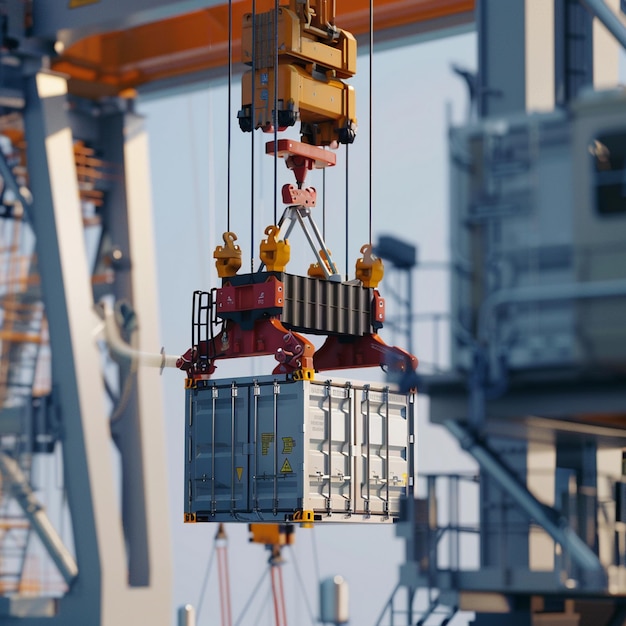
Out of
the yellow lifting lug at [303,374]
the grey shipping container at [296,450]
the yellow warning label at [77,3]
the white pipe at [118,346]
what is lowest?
the grey shipping container at [296,450]

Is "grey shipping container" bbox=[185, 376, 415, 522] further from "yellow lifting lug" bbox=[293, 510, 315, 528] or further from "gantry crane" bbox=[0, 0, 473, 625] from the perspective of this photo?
"gantry crane" bbox=[0, 0, 473, 625]

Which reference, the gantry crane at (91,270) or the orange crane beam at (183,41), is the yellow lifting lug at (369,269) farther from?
the gantry crane at (91,270)

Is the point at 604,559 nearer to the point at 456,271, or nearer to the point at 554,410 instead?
the point at 554,410

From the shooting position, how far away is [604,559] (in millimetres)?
11539

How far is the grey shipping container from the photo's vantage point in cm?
1491

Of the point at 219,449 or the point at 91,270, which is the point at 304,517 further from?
the point at 91,270

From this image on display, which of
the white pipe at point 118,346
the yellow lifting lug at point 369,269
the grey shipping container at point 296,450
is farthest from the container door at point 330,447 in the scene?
the white pipe at point 118,346

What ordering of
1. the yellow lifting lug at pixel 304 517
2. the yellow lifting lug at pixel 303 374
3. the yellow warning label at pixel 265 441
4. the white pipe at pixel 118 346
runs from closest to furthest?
the yellow lifting lug at pixel 304 517 < the yellow lifting lug at pixel 303 374 < the yellow warning label at pixel 265 441 < the white pipe at pixel 118 346

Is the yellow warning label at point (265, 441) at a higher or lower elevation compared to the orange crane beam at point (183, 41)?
lower

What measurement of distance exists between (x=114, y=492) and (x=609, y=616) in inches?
572

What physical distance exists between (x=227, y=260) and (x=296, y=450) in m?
2.26

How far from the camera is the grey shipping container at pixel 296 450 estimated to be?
48.9ft

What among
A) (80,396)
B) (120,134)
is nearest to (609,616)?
(80,396)

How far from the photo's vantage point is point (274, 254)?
15.4 metres
